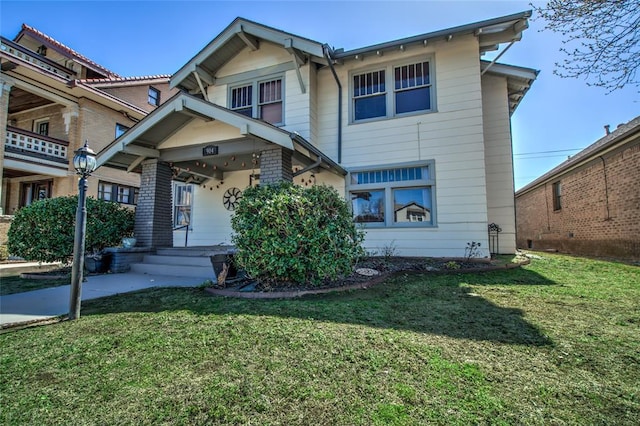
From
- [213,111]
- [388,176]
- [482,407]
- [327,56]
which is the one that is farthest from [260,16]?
[482,407]

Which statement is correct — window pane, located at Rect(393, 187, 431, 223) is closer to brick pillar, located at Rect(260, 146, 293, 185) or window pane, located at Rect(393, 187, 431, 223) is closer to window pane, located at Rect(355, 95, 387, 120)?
window pane, located at Rect(355, 95, 387, 120)

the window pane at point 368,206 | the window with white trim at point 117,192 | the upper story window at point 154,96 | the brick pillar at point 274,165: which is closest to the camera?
the brick pillar at point 274,165

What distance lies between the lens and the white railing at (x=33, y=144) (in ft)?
44.0

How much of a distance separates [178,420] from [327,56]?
8633mm

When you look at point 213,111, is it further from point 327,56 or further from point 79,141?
point 79,141

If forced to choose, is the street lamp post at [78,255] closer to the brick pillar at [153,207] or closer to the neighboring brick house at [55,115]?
the brick pillar at [153,207]

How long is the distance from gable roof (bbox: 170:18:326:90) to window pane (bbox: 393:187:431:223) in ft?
14.4

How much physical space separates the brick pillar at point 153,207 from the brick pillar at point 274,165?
305 cm

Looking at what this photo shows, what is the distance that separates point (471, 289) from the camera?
5.23 metres

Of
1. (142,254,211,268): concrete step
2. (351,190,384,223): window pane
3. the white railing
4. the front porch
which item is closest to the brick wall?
(351,190,384,223): window pane

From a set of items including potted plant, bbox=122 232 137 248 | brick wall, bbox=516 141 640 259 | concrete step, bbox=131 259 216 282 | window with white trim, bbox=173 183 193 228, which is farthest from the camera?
window with white trim, bbox=173 183 193 228

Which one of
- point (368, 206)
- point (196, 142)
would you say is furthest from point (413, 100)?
point (196, 142)

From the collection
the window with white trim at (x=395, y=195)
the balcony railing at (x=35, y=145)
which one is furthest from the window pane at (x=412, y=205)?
the balcony railing at (x=35, y=145)

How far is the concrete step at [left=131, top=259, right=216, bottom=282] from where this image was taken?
6.92 m
